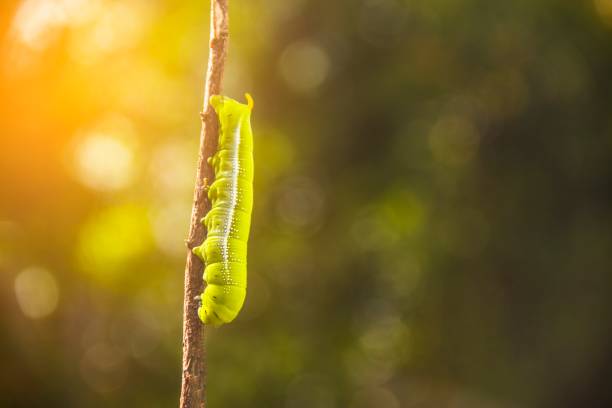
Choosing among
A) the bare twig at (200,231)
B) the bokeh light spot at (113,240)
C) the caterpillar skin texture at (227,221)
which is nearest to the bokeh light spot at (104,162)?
the bokeh light spot at (113,240)

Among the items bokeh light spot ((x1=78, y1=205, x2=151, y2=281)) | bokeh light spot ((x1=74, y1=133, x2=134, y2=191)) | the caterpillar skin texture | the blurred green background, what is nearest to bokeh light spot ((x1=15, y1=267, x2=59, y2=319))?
the blurred green background

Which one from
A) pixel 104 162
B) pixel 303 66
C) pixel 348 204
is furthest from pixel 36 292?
pixel 303 66

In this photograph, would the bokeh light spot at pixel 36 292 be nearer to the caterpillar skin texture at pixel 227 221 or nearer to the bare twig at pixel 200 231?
the caterpillar skin texture at pixel 227 221

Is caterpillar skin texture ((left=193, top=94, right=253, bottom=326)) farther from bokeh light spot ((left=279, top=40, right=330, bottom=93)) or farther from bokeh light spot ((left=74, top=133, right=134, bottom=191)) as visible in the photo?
bokeh light spot ((left=279, top=40, right=330, bottom=93))

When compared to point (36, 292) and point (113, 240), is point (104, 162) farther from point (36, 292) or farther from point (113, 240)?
point (36, 292)

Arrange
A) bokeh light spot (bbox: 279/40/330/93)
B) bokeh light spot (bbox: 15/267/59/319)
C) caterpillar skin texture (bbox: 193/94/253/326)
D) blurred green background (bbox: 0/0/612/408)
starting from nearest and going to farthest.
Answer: caterpillar skin texture (bbox: 193/94/253/326) < bokeh light spot (bbox: 15/267/59/319) < blurred green background (bbox: 0/0/612/408) < bokeh light spot (bbox: 279/40/330/93)
